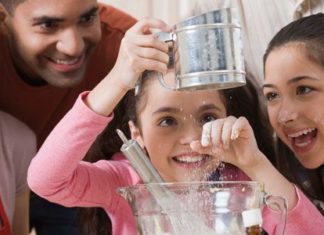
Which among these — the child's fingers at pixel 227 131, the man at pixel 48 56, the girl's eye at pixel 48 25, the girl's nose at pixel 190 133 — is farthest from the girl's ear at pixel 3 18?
the child's fingers at pixel 227 131

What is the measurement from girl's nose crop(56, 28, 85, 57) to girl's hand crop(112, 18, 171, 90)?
41 cm

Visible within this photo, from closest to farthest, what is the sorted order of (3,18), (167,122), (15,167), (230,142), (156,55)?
(156,55), (230,142), (167,122), (15,167), (3,18)

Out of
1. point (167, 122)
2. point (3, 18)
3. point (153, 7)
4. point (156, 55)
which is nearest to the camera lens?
point (156, 55)

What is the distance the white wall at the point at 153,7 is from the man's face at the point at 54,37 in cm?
57

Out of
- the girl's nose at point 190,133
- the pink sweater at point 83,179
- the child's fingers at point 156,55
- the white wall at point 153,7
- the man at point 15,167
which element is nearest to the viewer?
the child's fingers at point 156,55

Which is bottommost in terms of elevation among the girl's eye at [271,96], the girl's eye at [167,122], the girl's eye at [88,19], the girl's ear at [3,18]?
the girl's eye at [167,122]

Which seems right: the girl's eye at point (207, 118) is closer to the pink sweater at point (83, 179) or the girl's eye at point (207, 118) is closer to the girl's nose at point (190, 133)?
the girl's nose at point (190, 133)

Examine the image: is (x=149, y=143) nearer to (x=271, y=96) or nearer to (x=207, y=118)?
(x=207, y=118)

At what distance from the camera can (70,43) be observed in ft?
4.02

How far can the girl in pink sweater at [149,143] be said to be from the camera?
829 mm

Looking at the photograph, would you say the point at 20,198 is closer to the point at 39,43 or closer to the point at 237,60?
the point at 39,43

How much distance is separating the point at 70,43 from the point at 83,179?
0.36 meters

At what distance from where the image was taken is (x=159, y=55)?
75cm

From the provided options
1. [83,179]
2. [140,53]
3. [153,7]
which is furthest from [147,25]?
[153,7]
